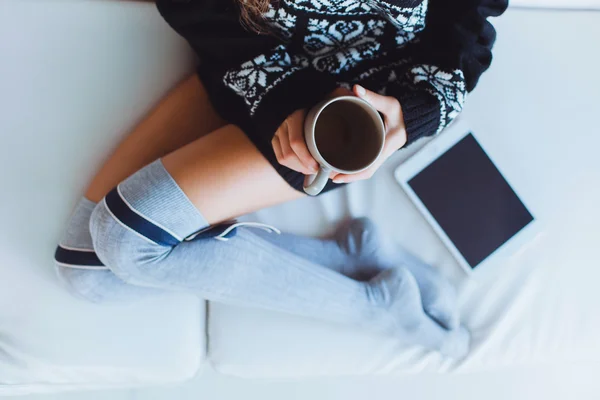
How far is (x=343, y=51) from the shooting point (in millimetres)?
687

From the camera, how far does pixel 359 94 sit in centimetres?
54

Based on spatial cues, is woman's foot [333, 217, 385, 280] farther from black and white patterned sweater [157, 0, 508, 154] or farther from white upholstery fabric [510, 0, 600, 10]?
white upholstery fabric [510, 0, 600, 10]

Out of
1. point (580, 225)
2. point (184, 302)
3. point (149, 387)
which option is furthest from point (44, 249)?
point (580, 225)

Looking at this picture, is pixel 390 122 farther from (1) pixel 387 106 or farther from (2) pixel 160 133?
(2) pixel 160 133

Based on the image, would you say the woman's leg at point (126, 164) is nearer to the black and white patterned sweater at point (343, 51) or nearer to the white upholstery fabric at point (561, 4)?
the black and white patterned sweater at point (343, 51)

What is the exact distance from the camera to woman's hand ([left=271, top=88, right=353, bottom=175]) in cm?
56

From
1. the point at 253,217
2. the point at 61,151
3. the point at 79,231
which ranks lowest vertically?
the point at 253,217

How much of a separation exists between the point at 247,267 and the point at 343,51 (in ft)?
1.18

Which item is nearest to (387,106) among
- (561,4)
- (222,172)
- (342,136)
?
(342,136)

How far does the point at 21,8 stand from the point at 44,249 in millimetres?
407

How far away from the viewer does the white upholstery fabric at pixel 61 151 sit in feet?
2.65

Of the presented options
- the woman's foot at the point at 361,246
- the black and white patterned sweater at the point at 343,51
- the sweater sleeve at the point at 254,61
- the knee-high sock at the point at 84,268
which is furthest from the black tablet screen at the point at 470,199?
the knee-high sock at the point at 84,268

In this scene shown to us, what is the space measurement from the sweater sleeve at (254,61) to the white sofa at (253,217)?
21cm

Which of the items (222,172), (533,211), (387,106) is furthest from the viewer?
(533,211)
